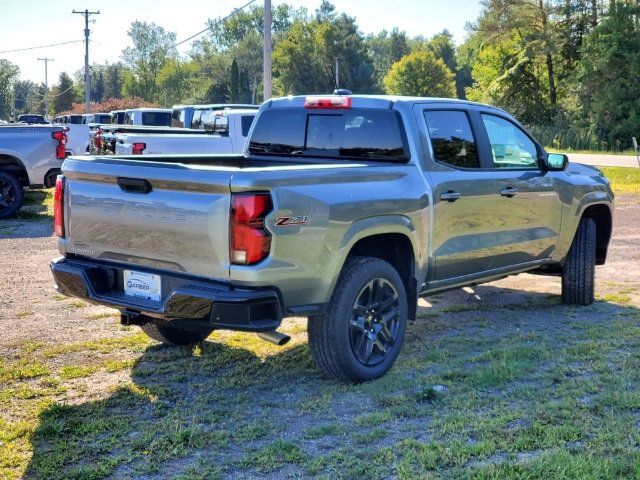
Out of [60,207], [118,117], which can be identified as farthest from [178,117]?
[60,207]

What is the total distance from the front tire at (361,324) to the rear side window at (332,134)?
0.98 m

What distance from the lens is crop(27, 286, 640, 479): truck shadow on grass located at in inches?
154

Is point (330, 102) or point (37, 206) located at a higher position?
point (330, 102)

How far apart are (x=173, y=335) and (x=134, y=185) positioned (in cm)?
169

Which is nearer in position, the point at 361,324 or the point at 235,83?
the point at 361,324

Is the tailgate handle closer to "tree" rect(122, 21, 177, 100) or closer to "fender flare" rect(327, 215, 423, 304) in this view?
"fender flare" rect(327, 215, 423, 304)

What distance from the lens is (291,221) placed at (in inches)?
178

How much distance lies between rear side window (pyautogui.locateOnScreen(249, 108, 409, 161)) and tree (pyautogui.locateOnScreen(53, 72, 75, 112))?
111 metres

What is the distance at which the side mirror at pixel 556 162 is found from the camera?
685 centimetres

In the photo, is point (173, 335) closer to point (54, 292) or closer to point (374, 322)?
point (374, 322)

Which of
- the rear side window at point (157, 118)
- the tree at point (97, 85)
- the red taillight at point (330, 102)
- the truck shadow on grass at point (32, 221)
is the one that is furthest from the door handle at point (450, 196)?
the tree at point (97, 85)

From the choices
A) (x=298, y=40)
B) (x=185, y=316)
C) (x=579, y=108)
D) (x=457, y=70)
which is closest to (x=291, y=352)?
(x=185, y=316)

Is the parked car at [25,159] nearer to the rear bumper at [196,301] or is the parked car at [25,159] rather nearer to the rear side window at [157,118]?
the rear bumper at [196,301]

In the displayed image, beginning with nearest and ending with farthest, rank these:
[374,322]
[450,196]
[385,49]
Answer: [374,322] → [450,196] → [385,49]
